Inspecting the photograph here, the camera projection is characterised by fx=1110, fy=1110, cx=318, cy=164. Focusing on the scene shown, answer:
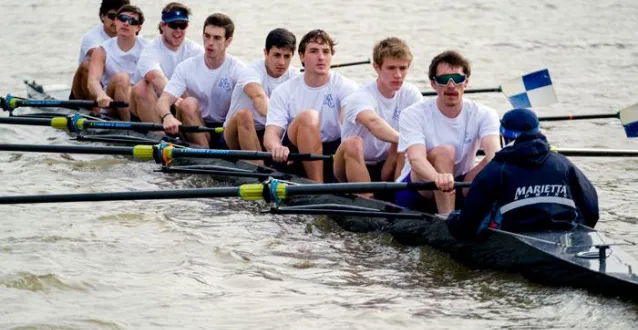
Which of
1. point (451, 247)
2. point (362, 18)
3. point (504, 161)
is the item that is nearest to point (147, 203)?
point (451, 247)

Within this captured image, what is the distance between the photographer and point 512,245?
616 cm

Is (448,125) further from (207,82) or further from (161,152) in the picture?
(207,82)

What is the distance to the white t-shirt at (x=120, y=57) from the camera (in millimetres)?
11320

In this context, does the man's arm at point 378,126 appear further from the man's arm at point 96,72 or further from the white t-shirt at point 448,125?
the man's arm at point 96,72

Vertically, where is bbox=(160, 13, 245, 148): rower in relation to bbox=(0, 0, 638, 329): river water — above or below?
above

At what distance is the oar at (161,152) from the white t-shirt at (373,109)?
278mm

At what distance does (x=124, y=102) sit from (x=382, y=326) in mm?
5526

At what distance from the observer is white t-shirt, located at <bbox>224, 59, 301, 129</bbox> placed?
30.1 ft

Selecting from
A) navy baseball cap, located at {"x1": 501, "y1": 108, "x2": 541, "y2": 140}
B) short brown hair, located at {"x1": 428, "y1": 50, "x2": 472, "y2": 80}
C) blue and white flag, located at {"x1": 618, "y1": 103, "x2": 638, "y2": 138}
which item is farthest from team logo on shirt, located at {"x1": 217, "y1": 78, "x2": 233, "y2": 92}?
navy baseball cap, located at {"x1": 501, "y1": 108, "x2": 541, "y2": 140}

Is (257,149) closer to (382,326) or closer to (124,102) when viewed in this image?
(124,102)

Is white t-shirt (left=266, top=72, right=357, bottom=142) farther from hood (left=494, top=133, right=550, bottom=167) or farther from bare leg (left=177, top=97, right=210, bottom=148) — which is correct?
hood (left=494, top=133, right=550, bottom=167)

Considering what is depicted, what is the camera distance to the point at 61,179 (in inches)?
396

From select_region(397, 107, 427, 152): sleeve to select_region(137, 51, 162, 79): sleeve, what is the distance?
3.79 m

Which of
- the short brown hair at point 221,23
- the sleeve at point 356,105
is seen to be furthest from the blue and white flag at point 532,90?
the short brown hair at point 221,23
